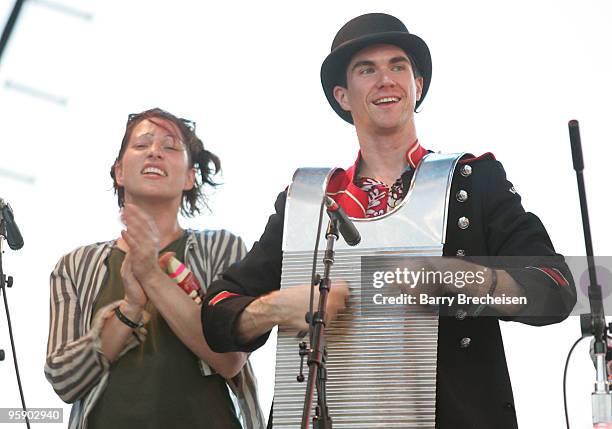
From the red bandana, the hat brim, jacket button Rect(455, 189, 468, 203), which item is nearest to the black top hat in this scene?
the hat brim

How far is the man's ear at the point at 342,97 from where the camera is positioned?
3727mm

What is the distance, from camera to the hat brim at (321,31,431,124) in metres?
3.55

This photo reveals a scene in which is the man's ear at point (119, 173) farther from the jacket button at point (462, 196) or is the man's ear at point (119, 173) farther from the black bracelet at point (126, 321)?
the jacket button at point (462, 196)

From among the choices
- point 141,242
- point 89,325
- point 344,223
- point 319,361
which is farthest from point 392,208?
point 89,325

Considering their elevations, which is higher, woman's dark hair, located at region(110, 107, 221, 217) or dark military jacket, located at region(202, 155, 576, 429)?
woman's dark hair, located at region(110, 107, 221, 217)

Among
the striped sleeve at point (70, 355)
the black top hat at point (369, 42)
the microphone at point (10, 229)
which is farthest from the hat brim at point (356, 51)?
the microphone at point (10, 229)

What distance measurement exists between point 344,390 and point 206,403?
685 mm

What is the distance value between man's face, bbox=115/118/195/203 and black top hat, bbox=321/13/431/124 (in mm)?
596

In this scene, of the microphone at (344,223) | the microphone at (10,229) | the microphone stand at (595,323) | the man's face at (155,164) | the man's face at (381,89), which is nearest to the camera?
the microphone stand at (595,323)

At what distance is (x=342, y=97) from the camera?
147 inches

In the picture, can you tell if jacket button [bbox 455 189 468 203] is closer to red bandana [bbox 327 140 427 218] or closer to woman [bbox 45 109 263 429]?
red bandana [bbox 327 140 427 218]

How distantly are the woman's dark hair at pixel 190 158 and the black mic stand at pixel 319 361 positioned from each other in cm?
117

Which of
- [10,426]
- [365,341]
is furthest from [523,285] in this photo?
[10,426]

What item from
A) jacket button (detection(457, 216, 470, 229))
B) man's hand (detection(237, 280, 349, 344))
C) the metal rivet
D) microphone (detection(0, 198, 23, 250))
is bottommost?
the metal rivet
